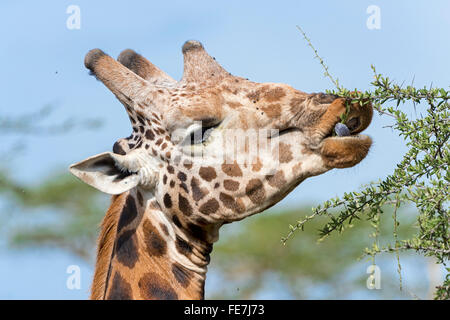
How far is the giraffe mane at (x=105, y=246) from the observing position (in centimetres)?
Answer: 671

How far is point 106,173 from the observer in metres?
6.48

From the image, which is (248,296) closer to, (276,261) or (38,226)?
(276,261)

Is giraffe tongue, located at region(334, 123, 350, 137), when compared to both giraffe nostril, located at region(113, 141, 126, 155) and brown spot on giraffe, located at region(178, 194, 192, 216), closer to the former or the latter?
brown spot on giraffe, located at region(178, 194, 192, 216)

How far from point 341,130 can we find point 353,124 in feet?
0.33

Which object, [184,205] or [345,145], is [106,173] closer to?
[184,205]

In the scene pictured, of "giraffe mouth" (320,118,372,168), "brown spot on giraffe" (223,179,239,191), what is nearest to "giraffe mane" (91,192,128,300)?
"brown spot on giraffe" (223,179,239,191)

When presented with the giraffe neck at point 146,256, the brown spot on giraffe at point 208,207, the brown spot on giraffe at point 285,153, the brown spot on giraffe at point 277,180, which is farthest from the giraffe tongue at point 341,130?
the giraffe neck at point 146,256

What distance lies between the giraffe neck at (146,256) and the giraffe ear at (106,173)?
29 centimetres

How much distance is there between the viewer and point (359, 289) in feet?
77.6

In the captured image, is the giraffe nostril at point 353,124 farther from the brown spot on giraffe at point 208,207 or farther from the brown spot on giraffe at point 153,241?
the brown spot on giraffe at point 153,241

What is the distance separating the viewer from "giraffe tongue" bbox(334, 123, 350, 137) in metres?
6.48

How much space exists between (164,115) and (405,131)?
1.86 m

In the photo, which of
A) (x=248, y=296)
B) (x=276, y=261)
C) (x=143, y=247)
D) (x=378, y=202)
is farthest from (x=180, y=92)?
(x=276, y=261)
